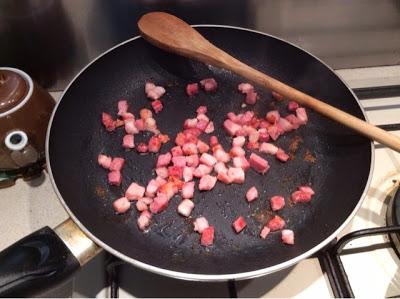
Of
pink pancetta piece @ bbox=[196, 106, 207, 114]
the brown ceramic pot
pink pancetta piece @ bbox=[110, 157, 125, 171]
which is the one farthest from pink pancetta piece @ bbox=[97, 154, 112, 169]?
pink pancetta piece @ bbox=[196, 106, 207, 114]

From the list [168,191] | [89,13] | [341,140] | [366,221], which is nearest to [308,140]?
[341,140]

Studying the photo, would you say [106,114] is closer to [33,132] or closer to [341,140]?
[33,132]

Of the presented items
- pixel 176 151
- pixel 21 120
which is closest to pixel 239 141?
pixel 176 151

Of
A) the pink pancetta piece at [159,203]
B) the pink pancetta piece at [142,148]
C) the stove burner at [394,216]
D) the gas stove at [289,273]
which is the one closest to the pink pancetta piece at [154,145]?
the pink pancetta piece at [142,148]

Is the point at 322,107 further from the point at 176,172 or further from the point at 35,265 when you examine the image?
the point at 35,265

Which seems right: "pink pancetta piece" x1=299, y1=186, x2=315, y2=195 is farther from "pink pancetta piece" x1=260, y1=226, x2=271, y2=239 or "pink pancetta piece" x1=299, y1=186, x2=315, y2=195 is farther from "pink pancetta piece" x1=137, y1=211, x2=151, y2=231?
"pink pancetta piece" x1=137, y1=211, x2=151, y2=231

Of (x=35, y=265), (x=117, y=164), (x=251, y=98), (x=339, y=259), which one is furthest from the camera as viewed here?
(x=251, y=98)

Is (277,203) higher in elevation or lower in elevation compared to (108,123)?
lower
